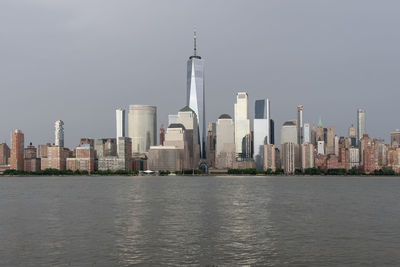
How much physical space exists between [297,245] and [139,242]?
19.1 meters

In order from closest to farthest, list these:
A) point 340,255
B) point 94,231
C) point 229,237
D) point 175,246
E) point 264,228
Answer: point 340,255, point 175,246, point 229,237, point 94,231, point 264,228

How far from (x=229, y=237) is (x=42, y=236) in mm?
24662

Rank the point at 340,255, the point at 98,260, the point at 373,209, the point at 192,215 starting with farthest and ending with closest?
the point at 373,209
the point at 192,215
the point at 340,255
the point at 98,260

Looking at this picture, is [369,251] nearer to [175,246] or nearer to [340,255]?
[340,255]

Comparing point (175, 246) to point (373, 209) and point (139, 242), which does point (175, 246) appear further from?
point (373, 209)

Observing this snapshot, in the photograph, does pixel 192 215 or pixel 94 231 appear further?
pixel 192 215

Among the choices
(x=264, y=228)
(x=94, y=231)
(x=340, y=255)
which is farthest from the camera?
(x=264, y=228)

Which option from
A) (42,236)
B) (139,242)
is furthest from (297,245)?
(42,236)

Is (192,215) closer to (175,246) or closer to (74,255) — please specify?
(175,246)

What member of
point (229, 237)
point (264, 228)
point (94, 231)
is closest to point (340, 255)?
point (229, 237)

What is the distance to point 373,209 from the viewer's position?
97.0m

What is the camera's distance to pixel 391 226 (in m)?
69.4

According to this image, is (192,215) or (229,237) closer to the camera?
(229,237)

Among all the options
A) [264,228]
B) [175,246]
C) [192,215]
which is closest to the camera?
[175,246]
